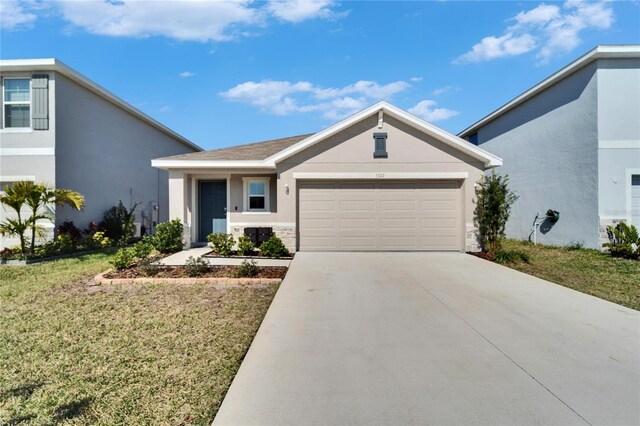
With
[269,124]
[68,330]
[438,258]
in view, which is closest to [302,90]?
[269,124]

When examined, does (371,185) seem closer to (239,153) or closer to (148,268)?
(239,153)

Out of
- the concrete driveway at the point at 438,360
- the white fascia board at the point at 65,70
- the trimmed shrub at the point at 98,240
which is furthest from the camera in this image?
the trimmed shrub at the point at 98,240

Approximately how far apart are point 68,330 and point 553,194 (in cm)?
1478

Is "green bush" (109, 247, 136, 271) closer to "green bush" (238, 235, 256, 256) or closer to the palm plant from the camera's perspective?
"green bush" (238, 235, 256, 256)

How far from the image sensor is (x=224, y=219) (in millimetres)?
11617

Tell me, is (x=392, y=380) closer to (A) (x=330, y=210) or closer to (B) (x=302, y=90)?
(A) (x=330, y=210)

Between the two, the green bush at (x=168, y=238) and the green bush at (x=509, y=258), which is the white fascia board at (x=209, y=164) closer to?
the green bush at (x=168, y=238)

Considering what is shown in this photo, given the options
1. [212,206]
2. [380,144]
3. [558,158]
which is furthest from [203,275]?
[558,158]

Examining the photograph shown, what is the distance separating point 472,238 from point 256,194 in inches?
288

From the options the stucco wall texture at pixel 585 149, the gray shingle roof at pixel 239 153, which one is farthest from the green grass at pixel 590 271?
the gray shingle roof at pixel 239 153

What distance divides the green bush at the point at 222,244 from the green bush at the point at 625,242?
1139cm

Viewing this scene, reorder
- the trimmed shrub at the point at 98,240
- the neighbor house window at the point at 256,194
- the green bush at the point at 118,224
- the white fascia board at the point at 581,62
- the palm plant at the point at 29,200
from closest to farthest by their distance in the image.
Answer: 1. the palm plant at the point at 29,200
2. the white fascia board at the point at 581,62
3. the trimmed shrub at the point at 98,240
4. the neighbor house window at the point at 256,194
5. the green bush at the point at 118,224

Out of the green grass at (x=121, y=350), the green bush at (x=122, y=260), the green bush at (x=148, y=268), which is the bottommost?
the green grass at (x=121, y=350)

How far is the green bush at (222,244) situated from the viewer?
948 centimetres
